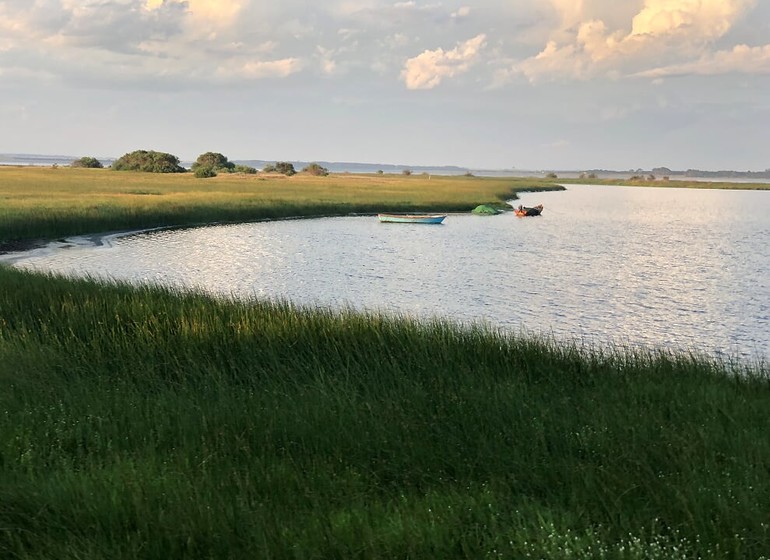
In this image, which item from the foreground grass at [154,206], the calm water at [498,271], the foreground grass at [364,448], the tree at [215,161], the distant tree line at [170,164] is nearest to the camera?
the foreground grass at [364,448]

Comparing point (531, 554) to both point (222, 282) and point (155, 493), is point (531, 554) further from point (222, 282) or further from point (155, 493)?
point (222, 282)

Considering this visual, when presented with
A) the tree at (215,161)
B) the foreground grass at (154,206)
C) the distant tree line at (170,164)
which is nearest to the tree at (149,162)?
the distant tree line at (170,164)

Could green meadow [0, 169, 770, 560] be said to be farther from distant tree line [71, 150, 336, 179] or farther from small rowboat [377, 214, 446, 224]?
distant tree line [71, 150, 336, 179]

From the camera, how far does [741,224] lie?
63.8m

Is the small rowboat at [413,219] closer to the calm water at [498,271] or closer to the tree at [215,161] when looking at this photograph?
the calm water at [498,271]

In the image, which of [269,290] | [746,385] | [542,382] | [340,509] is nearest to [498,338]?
[542,382]

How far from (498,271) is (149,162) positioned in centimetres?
11232

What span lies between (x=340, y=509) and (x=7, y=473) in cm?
303

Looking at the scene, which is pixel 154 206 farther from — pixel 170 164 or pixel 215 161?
pixel 215 161

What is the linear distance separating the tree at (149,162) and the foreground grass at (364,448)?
405 ft

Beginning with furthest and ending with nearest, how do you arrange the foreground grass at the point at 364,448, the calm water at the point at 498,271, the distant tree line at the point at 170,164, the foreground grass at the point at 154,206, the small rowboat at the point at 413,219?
1. the distant tree line at the point at 170,164
2. the small rowboat at the point at 413,219
3. the foreground grass at the point at 154,206
4. the calm water at the point at 498,271
5. the foreground grass at the point at 364,448

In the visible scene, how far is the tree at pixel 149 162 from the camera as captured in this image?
418 ft

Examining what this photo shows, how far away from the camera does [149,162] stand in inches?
5103

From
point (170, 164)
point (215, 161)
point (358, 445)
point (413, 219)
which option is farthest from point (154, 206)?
point (215, 161)
